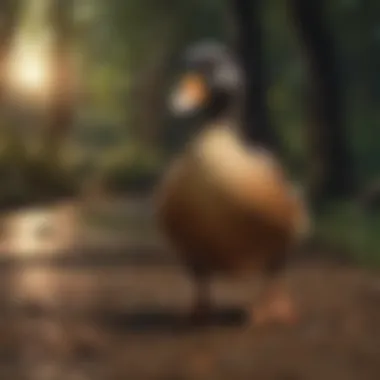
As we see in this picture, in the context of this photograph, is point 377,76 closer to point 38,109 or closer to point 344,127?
point 344,127

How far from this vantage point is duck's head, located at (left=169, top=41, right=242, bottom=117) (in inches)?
51.7

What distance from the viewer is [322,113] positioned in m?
1.34

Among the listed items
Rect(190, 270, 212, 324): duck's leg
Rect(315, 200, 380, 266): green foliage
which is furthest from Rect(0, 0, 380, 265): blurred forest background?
Rect(190, 270, 212, 324): duck's leg

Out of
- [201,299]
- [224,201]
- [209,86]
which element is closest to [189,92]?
[209,86]

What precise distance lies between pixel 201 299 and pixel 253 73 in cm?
28

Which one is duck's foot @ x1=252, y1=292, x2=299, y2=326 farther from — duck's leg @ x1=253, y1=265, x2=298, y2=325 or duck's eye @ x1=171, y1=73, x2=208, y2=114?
duck's eye @ x1=171, y1=73, x2=208, y2=114

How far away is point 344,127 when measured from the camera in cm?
134

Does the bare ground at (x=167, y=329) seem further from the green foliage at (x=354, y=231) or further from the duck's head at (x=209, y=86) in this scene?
the duck's head at (x=209, y=86)

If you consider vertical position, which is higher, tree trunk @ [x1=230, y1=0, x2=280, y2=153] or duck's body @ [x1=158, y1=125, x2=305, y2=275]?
tree trunk @ [x1=230, y1=0, x2=280, y2=153]

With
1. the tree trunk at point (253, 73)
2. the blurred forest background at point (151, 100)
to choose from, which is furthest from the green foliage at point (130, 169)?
the tree trunk at point (253, 73)

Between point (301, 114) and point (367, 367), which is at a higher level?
point (301, 114)

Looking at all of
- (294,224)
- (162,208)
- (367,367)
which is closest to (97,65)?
(162,208)

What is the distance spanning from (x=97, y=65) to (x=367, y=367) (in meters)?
0.49

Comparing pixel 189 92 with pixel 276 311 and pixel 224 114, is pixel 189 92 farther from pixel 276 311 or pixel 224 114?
pixel 276 311
